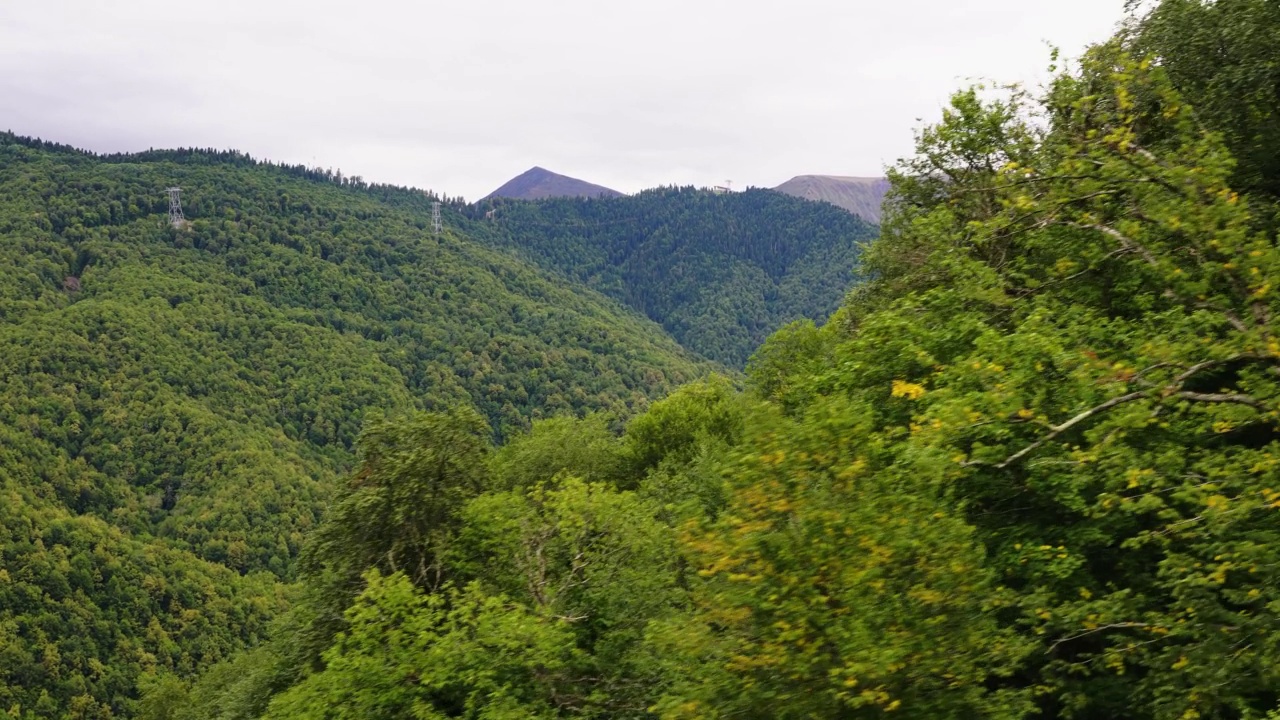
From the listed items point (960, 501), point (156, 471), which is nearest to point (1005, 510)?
point (960, 501)

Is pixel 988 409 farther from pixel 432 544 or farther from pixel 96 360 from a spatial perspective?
pixel 96 360

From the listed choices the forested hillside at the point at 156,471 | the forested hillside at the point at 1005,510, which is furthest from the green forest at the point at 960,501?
the forested hillside at the point at 156,471

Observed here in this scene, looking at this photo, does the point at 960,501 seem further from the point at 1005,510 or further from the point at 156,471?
the point at 156,471

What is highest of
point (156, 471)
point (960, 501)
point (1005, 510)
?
point (960, 501)

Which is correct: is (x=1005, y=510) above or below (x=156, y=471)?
above

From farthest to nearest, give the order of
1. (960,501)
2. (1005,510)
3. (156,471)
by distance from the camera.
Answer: (156,471), (1005,510), (960,501)

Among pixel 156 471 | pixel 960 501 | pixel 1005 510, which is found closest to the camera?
pixel 960 501

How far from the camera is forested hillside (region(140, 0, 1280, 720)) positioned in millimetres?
8680

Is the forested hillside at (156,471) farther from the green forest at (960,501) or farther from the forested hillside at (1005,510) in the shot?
the forested hillside at (1005,510)

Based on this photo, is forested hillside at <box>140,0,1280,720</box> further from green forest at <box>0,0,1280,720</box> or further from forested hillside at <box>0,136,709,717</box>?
forested hillside at <box>0,136,709,717</box>

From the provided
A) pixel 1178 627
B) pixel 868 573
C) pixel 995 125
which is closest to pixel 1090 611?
pixel 1178 627

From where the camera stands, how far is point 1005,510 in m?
12.2

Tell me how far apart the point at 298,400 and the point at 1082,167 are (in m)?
191

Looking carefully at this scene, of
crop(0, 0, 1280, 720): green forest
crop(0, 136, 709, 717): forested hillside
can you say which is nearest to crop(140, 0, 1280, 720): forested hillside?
crop(0, 0, 1280, 720): green forest
